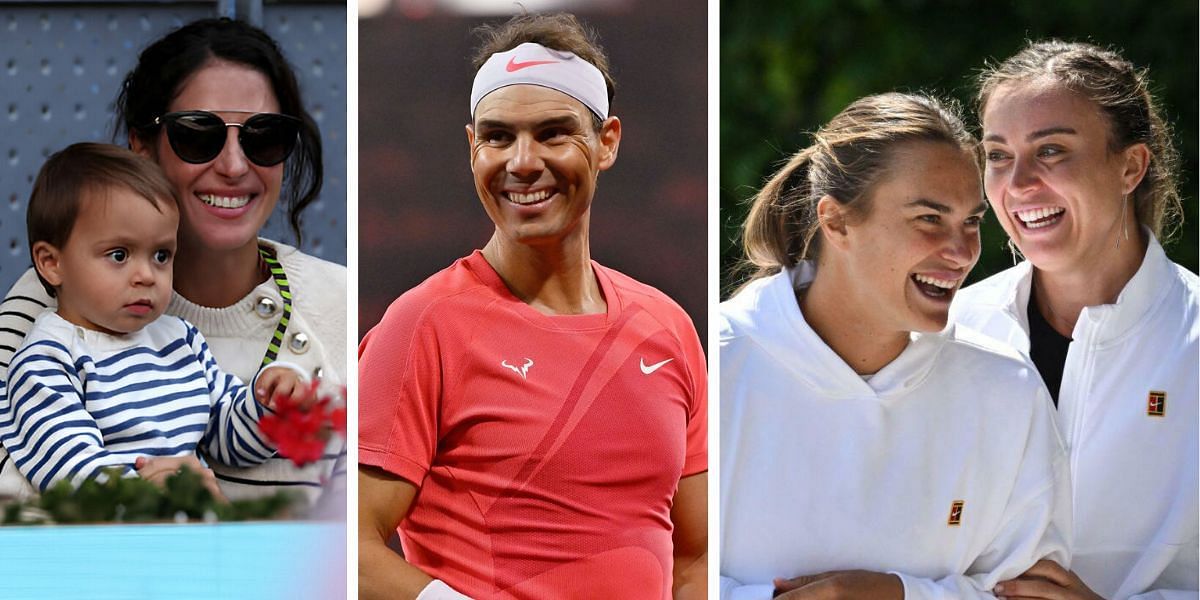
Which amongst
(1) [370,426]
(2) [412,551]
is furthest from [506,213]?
(2) [412,551]

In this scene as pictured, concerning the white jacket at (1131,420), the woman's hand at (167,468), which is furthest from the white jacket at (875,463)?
the woman's hand at (167,468)

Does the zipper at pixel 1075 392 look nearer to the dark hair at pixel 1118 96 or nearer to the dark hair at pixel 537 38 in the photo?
the dark hair at pixel 1118 96

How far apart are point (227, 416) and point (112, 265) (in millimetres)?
534

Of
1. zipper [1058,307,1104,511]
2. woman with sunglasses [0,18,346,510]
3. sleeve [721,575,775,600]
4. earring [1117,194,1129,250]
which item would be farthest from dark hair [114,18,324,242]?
earring [1117,194,1129,250]

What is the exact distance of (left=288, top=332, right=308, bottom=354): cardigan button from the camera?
4.50 meters

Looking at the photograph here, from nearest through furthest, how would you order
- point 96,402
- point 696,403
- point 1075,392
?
point 96,402, point 696,403, point 1075,392

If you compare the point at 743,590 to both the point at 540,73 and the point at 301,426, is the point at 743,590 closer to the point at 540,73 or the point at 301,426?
the point at 301,426

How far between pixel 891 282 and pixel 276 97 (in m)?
1.90

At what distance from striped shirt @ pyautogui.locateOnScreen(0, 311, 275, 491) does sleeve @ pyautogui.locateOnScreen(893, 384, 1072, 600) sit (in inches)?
84.9

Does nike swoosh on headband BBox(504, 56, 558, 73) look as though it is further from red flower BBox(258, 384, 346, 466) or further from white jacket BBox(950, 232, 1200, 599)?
white jacket BBox(950, 232, 1200, 599)

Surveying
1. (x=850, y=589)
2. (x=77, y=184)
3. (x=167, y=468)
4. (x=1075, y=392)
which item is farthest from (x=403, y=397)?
(x=1075, y=392)

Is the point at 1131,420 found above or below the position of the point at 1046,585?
above

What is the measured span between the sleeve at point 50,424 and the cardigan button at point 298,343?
0.55 metres

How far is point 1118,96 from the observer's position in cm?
468
